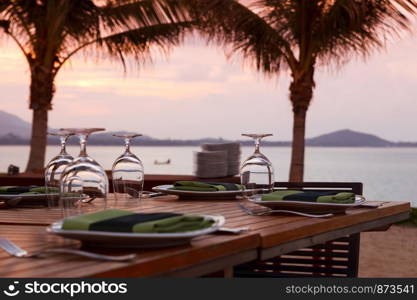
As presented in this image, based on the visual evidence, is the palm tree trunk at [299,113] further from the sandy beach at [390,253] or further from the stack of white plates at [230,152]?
the stack of white plates at [230,152]

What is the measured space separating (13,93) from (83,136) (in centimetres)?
3356

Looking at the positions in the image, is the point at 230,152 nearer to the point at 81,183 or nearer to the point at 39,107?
the point at 39,107

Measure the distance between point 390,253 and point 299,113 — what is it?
338 centimetres

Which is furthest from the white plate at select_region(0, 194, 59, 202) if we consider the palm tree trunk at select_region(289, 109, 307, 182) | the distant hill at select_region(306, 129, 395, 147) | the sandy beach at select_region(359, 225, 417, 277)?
the distant hill at select_region(306, 129, 395, 147)

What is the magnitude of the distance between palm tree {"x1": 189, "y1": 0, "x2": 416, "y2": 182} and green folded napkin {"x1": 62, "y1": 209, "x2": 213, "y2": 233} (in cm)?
809

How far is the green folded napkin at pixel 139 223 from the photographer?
1846mm

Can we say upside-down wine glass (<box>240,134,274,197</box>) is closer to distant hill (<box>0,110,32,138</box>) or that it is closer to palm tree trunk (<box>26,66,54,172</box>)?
palm tree trunk (<box>26,66,54,172</box>)

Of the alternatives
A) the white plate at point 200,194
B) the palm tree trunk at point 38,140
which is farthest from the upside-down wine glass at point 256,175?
the palm tree trunk at point 38,140

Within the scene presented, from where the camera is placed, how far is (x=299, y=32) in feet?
35.7

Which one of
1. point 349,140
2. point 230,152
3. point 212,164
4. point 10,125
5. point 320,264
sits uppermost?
point 349,140

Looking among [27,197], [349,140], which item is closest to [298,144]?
[27,197]

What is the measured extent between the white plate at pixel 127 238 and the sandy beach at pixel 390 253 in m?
5.49

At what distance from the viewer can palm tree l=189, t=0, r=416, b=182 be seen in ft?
33.3

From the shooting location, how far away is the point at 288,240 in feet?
7.48
